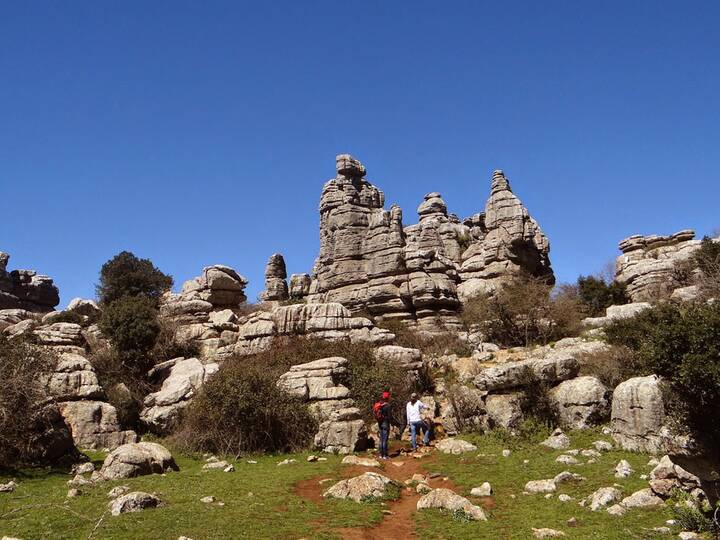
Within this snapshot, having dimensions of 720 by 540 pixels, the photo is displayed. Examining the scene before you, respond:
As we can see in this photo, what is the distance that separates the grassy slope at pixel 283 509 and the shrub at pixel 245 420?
4441mm

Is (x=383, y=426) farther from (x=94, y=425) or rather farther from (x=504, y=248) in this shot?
(x=504, y=248)

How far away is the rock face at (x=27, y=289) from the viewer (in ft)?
204

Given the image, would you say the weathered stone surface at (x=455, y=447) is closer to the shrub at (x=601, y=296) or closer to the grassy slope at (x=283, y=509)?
the grassy slope at (x=283, y=509)

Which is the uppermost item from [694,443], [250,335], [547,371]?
[250,335]

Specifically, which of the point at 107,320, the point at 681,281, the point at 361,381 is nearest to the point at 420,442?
the point at 361,381

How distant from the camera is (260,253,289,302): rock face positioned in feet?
233

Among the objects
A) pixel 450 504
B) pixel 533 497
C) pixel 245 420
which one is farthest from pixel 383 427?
pixel 533 497

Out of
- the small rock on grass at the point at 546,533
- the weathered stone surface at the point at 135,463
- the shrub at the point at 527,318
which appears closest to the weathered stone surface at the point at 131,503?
the weathered stone surface at the point at 135,463

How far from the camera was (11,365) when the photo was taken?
2155cm

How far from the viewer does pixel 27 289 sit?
215ft

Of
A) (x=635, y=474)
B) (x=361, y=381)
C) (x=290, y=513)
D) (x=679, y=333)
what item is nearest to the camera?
(x=679, y=333)

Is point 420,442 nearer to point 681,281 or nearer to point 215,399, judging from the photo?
point 215,399

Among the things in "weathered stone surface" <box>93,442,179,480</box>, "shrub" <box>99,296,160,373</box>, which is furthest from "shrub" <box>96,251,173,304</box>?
"weathered stone surface" <box>93,442,179,480</box>

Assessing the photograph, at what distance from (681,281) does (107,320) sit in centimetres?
4327
